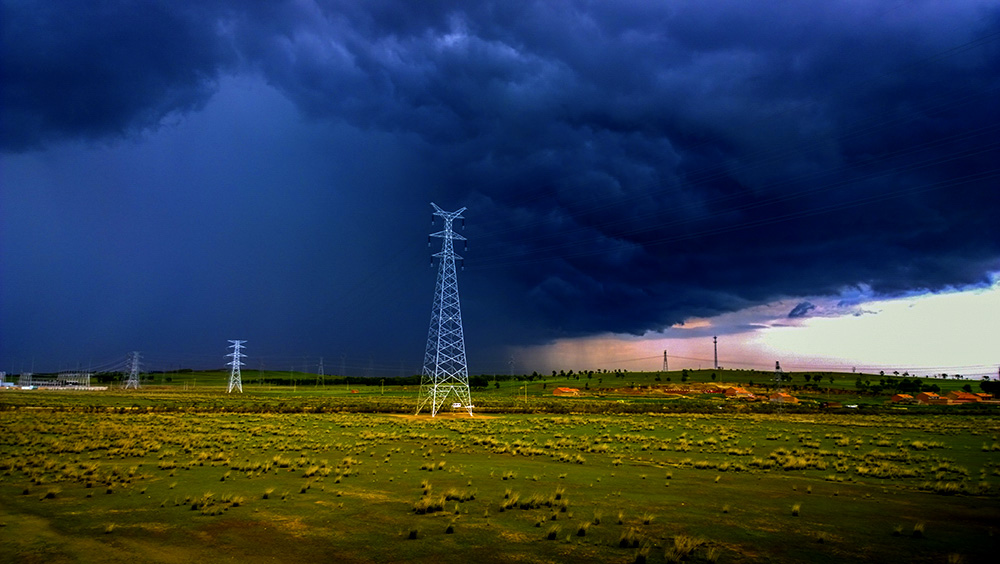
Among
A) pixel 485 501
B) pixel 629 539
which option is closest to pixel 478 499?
pixel 485 501

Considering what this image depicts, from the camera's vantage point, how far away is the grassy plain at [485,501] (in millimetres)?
12820

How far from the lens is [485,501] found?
18047mm

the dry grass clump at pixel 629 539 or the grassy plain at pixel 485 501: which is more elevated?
the dry grass clump at pixel 629 539

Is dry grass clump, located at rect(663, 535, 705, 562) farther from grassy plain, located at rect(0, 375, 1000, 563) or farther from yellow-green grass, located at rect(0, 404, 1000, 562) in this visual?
yellow-green grass, located at rect(0, 404, 1000, 562)

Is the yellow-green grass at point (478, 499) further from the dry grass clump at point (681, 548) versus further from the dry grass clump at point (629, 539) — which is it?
the dry grass clump at point (681, 548)

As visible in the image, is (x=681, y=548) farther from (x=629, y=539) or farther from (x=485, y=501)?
(x=485, y=501)

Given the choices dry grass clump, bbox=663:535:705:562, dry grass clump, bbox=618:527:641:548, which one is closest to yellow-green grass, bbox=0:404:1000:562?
dry grass clump, bbox=618:527:641:548

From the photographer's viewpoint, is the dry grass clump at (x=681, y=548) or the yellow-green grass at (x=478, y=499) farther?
the yellow-green grass at (x=478, y=499)

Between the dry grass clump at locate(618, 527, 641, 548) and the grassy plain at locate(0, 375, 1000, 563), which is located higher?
the dry grass clump at locate(618, 527, 641, 548)

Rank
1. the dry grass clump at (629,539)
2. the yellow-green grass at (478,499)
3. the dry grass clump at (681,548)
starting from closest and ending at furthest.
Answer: the dry grass clump at (681,548) < the yellow-green grass at (478,499) < the dry grass clump at (629,539)

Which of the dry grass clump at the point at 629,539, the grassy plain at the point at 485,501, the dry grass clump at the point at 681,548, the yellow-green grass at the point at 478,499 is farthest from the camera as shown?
the dry grass clump at the point at 629,539

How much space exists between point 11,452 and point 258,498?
65.3ft

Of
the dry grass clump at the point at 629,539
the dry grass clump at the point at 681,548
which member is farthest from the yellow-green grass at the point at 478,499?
the dry grass clump at the point at 681,548

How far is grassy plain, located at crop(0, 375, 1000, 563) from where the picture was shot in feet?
42.1
